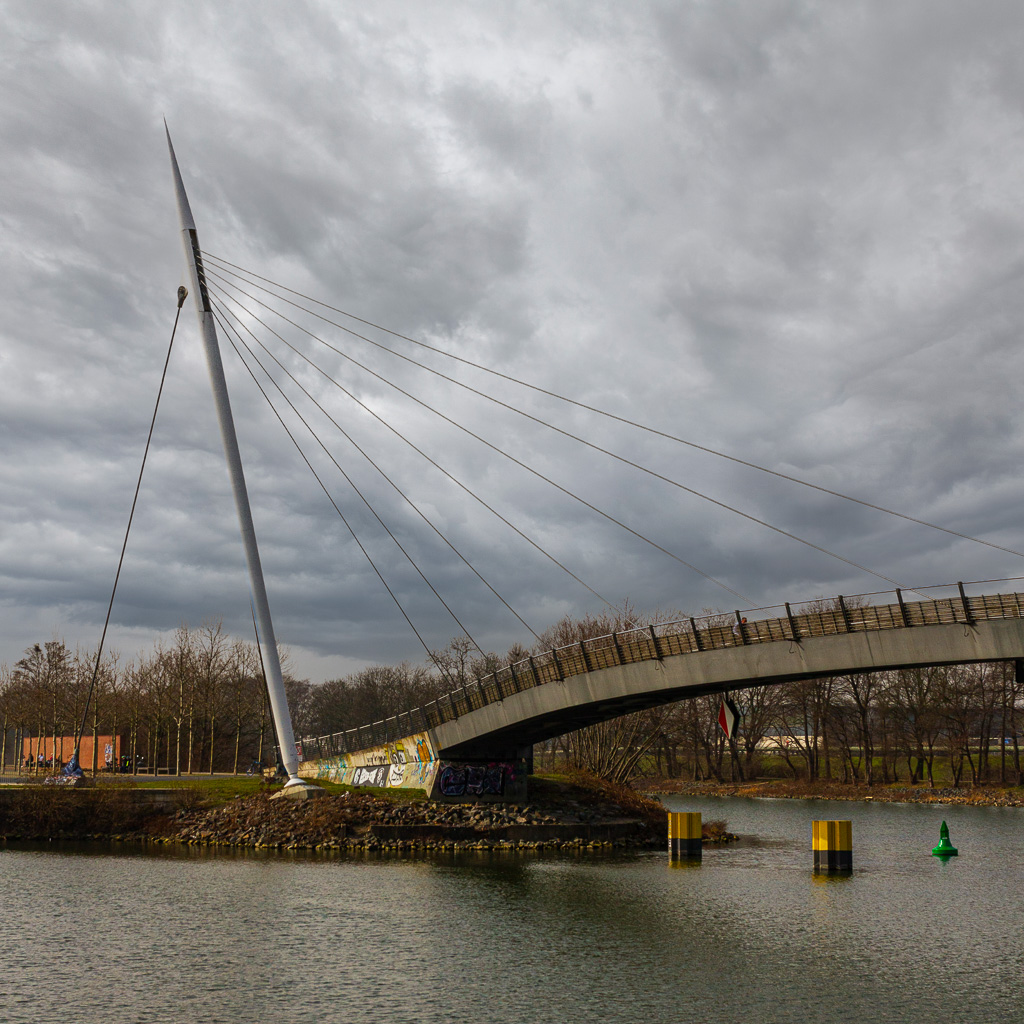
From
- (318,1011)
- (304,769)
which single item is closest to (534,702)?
(304,769)

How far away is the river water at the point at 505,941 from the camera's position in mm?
14914

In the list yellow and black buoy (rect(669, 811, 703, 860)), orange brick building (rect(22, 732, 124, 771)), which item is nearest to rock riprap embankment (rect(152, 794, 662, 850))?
yellow and black buoy (rect(669, 811, 703, 860))

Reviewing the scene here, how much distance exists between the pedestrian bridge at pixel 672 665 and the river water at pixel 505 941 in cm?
651

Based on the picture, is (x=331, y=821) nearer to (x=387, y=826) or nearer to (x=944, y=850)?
(x=387, y=826)

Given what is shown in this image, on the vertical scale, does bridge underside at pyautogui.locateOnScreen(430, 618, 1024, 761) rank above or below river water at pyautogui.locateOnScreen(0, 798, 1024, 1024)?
above

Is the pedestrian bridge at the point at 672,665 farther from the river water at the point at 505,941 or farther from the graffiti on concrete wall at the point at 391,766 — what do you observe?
the river water at the point at 505,941

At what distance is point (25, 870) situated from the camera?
30.3 meters

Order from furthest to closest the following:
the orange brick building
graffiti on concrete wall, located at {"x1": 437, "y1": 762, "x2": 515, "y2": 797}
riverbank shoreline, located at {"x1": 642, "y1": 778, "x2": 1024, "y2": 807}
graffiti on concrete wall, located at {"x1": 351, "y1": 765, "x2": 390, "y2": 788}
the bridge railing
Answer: riverbank shoreline, located at {"x1": 642, "y1": 778, "x2": 1024, "y2": 807} → the orange brick building → graffiti on concrete wall, located at {"x1": 351, "y1": 765, "x2": 390, "y2": 788} → graffiti on concrete wall, located at {"x1": 437, "y1": 762, "x2": 515, "y2": 797} → the bridge railing

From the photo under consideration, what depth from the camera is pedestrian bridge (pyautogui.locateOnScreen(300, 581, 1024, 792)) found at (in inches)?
1184

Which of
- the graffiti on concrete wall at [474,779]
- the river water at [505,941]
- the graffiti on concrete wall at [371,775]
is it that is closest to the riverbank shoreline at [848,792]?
the graffiti on concrete wall at [371,775]

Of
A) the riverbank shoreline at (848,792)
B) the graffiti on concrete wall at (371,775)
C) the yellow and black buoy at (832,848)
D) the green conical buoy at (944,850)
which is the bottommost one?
the riverbank shoreline at (848,792)

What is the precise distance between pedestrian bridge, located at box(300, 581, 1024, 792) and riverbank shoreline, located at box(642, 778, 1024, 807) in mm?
31291

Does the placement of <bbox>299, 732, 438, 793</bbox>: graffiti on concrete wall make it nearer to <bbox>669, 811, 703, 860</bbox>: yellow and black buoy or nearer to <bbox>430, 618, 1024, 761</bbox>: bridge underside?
<bbox>430, 618, 1024, 761</bbox>: bridge underside

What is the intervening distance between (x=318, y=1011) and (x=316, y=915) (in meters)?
8.22
